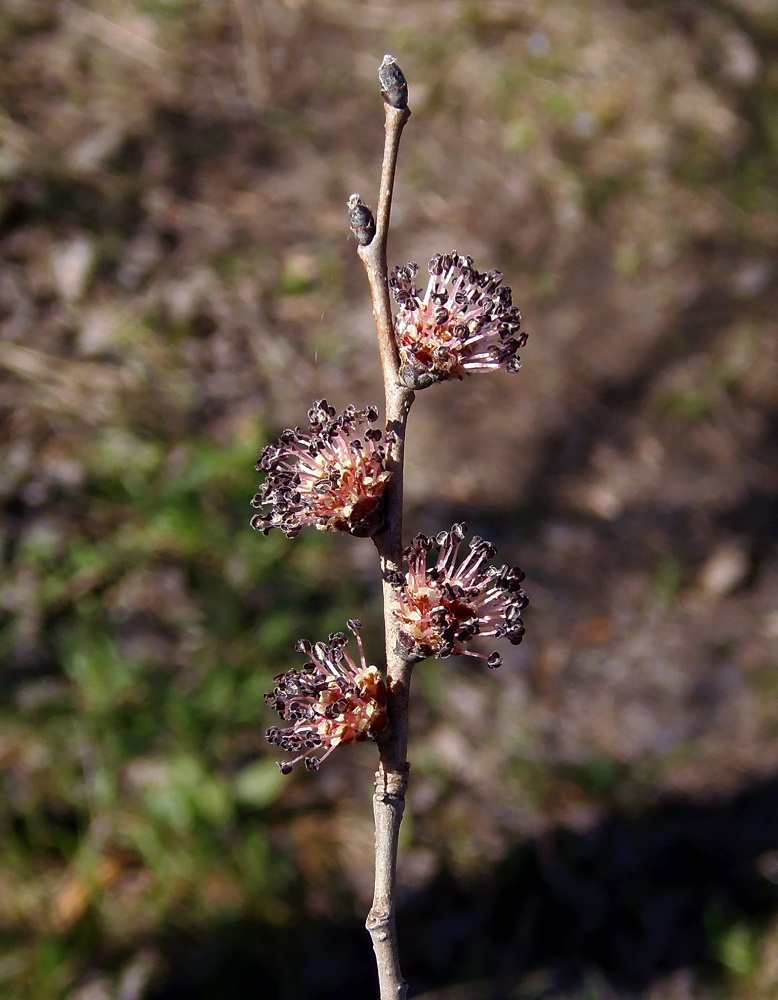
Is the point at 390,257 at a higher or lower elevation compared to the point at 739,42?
lower

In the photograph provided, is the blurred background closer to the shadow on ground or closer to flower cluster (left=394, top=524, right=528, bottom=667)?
the shadow on ground

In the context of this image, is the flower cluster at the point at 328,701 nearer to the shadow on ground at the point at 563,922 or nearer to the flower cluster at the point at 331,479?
the flower cluster at the point at 331,479

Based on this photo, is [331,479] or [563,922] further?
[563,922]

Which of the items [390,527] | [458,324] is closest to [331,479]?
[390,527]

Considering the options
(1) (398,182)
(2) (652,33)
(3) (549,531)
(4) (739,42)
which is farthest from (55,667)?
(4) (739,42)

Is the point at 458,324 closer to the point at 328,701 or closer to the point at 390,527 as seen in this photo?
the point at 390,527

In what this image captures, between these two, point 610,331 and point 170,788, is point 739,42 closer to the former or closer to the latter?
point 610,331
